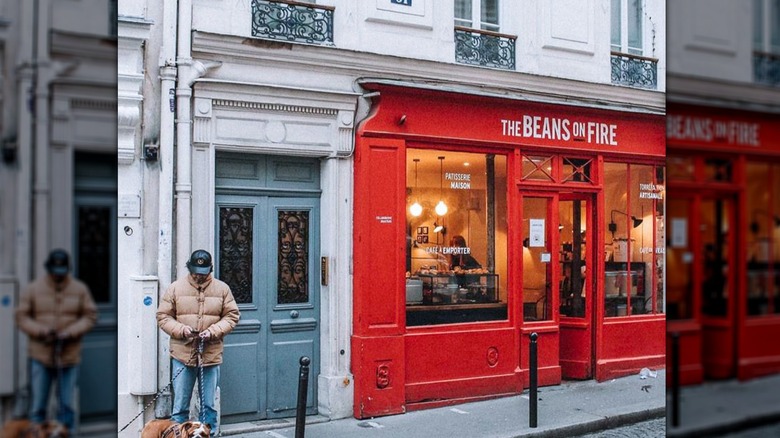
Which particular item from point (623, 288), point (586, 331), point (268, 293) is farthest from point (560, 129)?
point (268, 293)

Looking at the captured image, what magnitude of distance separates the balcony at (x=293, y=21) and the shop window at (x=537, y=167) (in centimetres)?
209

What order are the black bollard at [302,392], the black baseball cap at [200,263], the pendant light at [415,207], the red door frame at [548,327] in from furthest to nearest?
the red door frame at [548,327] → the pendant light at [415,207] → the black baseball cap at [200,263] → the black bollard at [302,392]

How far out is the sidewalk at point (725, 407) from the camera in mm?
733

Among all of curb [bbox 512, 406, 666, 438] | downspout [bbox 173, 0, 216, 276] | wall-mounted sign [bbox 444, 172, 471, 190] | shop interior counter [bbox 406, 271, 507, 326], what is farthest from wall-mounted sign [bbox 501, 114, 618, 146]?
downspout [bbox 173, 0, 216, 276]

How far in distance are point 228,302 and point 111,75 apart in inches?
180

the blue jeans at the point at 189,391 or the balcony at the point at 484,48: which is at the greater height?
the balcony at the point at 484,48

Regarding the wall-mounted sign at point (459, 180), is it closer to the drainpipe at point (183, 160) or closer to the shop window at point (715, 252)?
the drainpipe at point (183, 160)

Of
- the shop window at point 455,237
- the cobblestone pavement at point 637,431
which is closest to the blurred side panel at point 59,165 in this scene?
the cobblestone pavement at point 637,431

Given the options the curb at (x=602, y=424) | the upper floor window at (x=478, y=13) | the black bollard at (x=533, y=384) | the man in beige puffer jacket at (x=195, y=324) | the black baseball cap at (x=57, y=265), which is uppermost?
the upper floor window at (x=478, y=13)

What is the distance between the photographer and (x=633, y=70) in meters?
7.46

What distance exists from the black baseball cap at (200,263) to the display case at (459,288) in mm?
2107

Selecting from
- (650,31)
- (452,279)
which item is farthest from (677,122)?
(650,31)

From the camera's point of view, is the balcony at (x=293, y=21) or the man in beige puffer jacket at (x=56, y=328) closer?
the man in beige puffer jacket at (x=56, y=328)

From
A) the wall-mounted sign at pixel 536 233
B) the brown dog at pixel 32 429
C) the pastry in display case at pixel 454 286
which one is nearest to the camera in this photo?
the brown dog at pixel 32 429
